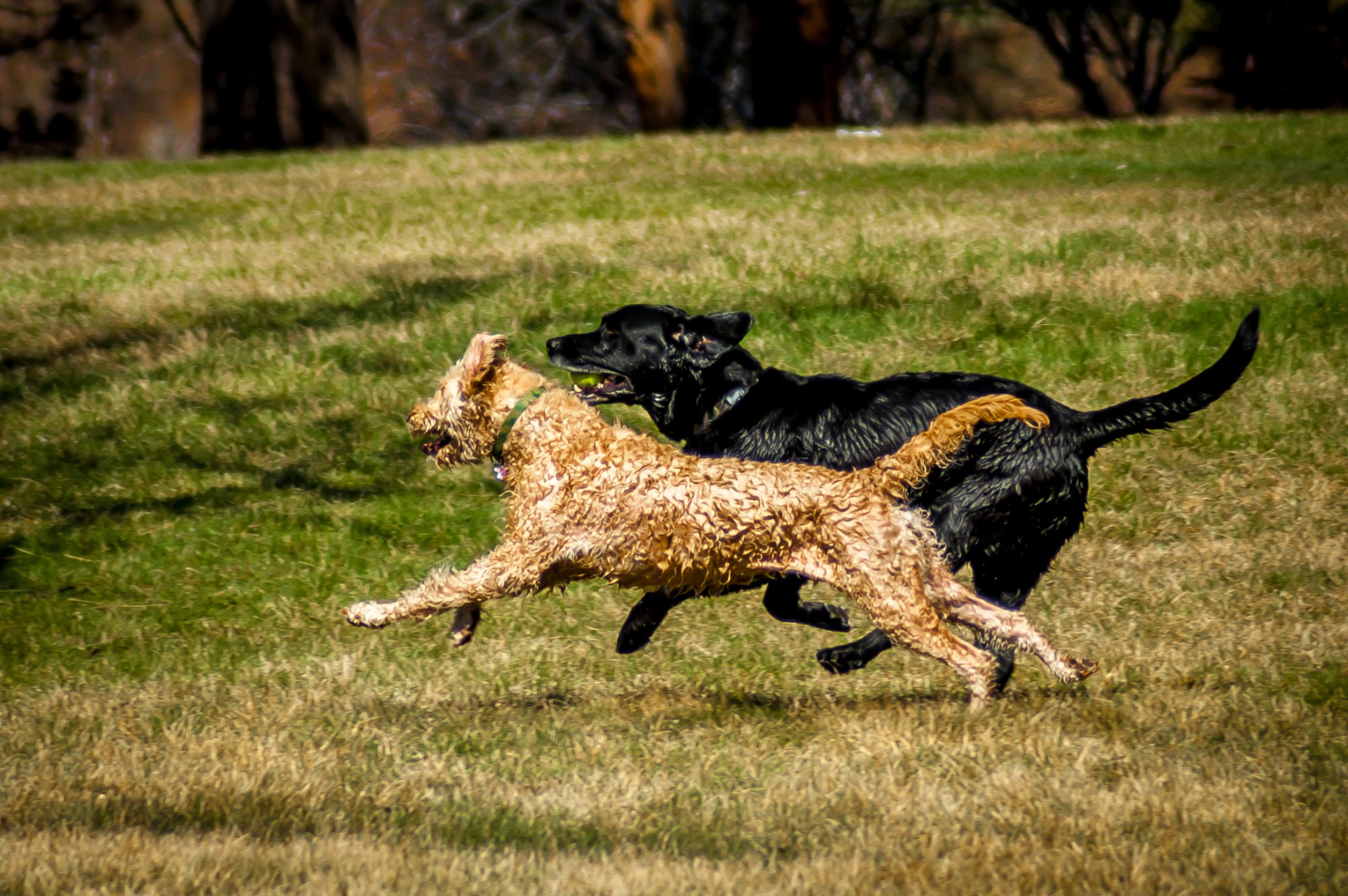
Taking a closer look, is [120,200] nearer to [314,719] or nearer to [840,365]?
[840,365]

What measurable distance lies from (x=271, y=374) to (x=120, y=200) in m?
6.05

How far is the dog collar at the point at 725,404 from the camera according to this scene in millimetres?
6469

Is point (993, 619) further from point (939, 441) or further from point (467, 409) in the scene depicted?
point (467, 409)

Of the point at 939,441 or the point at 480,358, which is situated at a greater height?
the point at 480,358

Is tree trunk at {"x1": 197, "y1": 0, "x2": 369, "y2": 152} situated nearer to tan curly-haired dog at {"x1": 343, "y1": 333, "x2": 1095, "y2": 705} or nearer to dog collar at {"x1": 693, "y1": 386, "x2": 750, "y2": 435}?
dog collar at {"x1": 693, "y1": 386, "x2": 750, "y2": 435}

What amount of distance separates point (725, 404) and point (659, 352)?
0.35 meters

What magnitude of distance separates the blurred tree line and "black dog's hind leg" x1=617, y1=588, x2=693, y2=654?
16616mm

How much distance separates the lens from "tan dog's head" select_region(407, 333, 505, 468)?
5.34 m

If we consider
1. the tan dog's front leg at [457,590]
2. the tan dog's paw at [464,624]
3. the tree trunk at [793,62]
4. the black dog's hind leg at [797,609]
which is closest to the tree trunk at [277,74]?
the tree trunk at [793,62]

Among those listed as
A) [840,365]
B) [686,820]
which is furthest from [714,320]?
[840,365]

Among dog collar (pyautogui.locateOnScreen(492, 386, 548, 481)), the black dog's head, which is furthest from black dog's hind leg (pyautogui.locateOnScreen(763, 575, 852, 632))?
dog collar (pyautogui.locateOnScreen(492, 386, 548, 481))

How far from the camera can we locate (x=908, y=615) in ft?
16.9

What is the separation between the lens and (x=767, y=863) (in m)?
4.61

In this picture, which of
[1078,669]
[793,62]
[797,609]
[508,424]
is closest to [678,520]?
[508,424]
